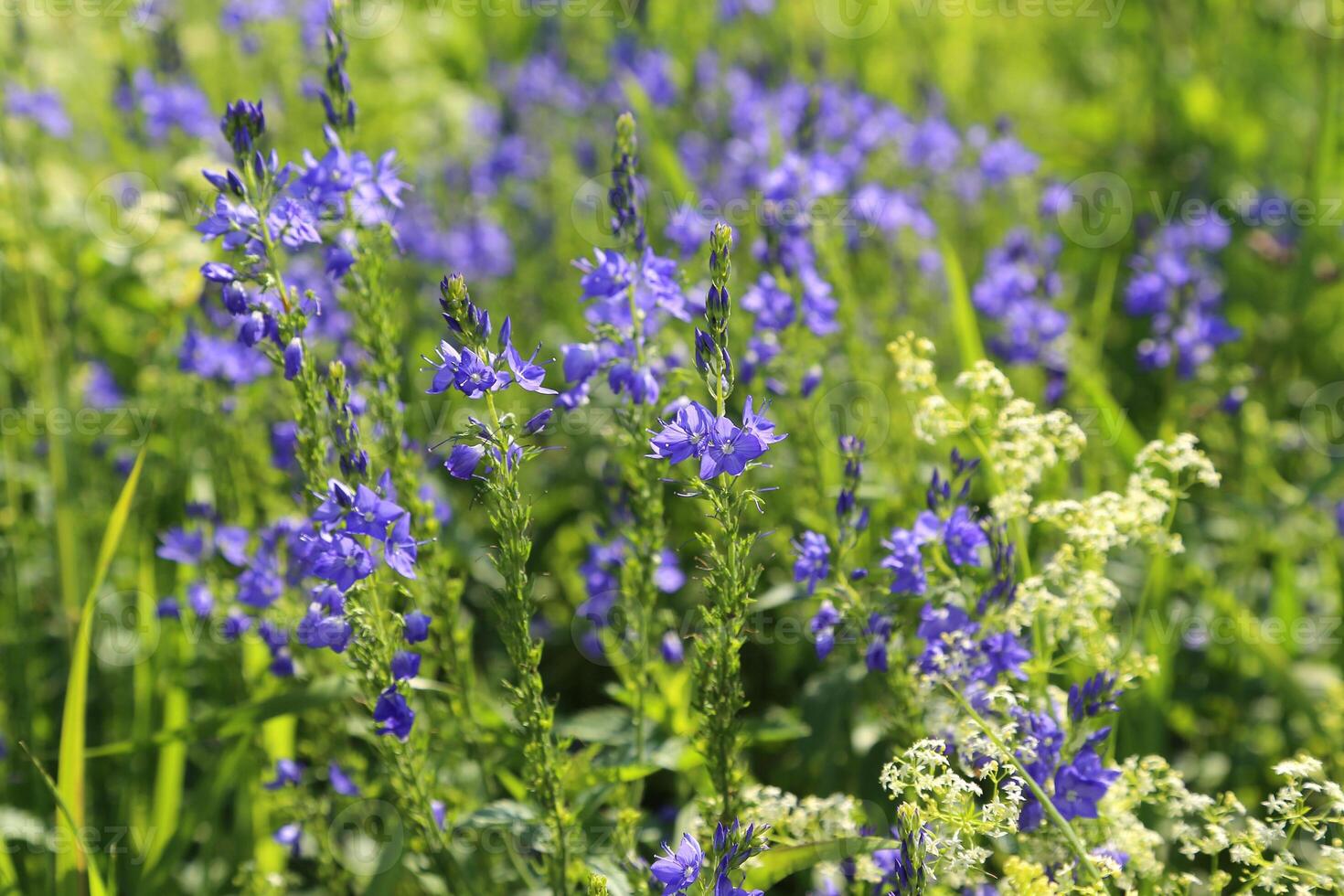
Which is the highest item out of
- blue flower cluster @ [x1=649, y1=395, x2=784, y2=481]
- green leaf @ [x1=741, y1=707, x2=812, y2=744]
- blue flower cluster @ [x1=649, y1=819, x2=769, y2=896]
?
blue flower cluster @ [x1=649, y1=395, x2=784, y2=481]

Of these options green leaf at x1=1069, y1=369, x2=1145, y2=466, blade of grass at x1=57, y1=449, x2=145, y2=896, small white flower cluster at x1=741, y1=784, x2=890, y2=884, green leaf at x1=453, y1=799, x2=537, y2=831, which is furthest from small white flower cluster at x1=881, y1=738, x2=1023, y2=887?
blade of grass at x1=57, y1=449, x2=145, y2=896

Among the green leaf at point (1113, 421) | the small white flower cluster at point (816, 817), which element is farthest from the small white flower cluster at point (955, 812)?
the green leaf at point (1113, 421)

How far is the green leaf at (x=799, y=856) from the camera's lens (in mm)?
2479

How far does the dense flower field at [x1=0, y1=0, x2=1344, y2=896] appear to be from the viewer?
7.82ft

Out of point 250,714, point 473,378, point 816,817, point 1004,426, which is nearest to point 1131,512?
point 1004,426

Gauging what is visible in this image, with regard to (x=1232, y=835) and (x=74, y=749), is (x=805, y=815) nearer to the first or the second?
(x=1232, y=835)

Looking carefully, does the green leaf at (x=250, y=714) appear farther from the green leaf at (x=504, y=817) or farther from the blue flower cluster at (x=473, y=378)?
the blue flower cluster at (x=473, y=378)

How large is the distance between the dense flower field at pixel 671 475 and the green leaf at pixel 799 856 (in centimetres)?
2

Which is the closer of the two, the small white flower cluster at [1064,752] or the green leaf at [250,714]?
the small white flower cluster at [1064,752]

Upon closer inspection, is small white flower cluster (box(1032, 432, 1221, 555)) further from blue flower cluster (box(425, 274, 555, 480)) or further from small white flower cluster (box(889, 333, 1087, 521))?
blue flower cluster (box(425, 274, 555, 480))

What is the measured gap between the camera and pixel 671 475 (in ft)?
11.5

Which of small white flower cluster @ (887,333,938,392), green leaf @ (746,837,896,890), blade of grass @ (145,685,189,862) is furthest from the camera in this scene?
blade of grass @ (145,685,189,862)

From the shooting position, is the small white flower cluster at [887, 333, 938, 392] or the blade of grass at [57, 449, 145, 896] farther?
the blade of grass at [57, 449, 145, 896]

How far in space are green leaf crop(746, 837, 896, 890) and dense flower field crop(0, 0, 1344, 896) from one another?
2 cm
